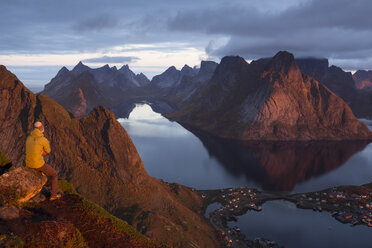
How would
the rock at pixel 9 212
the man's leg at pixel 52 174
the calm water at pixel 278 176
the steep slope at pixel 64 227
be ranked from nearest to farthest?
the steep slope at pixel 64 227 → the rock at pixel 9 212 → the man's leg at pixel 52 174 → the calm water at pixel 278 176

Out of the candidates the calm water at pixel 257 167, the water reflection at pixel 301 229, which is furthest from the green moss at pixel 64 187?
the calm water at pixel 257 167

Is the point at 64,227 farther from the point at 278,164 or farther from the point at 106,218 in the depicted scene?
the point at 278,164

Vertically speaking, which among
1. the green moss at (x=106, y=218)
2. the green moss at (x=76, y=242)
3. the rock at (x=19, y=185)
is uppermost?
the rock at (x=19, y=185)

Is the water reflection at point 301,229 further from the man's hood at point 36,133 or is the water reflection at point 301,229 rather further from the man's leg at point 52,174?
the man's hood at point 36,133

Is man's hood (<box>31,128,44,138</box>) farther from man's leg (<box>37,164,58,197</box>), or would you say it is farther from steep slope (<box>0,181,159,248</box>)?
steep slope (<box>0,181,159,248</box>)

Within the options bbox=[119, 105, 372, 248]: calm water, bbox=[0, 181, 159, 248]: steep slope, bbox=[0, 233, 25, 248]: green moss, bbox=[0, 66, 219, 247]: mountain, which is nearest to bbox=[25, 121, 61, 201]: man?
bbox=[0, 181, 159, 248]: steep slope

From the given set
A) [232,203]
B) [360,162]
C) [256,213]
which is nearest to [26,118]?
[232,203]
